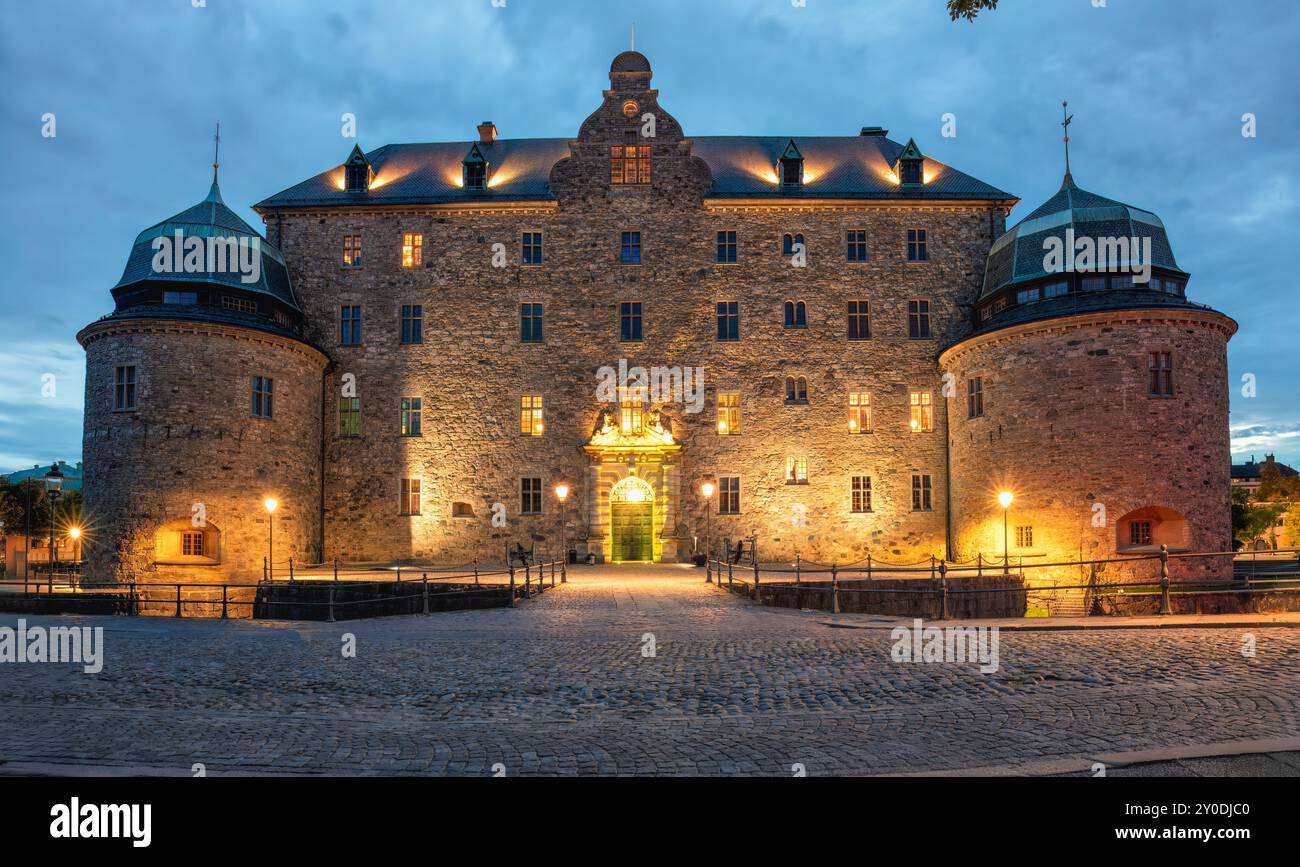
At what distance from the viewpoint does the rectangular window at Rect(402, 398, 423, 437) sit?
33.9 m

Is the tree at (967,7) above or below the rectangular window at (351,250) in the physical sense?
below

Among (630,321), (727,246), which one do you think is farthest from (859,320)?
(630,321)

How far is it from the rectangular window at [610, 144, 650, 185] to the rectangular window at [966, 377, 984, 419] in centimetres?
1506

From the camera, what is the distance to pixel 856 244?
113ft

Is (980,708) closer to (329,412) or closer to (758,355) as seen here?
(758,355)

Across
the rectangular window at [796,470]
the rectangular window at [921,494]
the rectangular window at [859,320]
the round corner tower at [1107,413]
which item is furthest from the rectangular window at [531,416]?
the round corner tower at [1107,413]

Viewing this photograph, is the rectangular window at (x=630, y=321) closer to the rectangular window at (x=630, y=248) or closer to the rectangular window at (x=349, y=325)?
the rectangular window at (x=630, y=248)

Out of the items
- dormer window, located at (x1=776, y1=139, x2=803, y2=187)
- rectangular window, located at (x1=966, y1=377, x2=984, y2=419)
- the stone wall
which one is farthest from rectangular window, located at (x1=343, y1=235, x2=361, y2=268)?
rectangular window, located at (x1=966, y1=377, x2=984, y2=419)

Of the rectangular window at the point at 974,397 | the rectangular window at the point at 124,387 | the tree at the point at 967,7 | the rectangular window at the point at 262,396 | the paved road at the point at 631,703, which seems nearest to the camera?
the paved road at the point at 631,703

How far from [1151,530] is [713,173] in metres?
21.7

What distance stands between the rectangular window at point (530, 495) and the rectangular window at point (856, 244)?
15624 mm

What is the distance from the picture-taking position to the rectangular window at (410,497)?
1321 inches

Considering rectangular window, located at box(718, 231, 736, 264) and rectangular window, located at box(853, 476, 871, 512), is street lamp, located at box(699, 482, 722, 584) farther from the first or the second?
rectangular window, located at box(718, 231, 736, 264)

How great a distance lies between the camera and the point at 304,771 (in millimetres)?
6082
